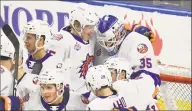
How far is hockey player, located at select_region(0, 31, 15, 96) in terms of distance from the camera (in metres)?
4.07

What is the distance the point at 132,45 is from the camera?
4.29 metres

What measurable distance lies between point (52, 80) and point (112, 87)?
0.31 meters

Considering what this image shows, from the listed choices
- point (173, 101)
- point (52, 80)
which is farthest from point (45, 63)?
point (173, 101)

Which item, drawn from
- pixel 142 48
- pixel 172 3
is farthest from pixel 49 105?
pixel 172 3

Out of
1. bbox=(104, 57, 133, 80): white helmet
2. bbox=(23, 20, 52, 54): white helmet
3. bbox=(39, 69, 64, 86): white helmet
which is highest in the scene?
bbox=(23, 20, 52, 54): white helmet

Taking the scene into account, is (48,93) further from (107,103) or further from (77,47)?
(77,47)

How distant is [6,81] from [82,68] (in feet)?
1.87

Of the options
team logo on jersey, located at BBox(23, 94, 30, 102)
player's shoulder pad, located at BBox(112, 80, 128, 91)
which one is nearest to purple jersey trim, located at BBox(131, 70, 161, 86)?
player's shoulder pad, located at BBox(112, 80, 128, 91)

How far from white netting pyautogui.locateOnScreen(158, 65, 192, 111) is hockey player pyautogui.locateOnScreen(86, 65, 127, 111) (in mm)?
911

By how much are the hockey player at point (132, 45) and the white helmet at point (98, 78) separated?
1.27ft

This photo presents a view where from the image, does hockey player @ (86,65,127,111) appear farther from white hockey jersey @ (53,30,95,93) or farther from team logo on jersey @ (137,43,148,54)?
white hockey jersey @ (53,30,95,93)

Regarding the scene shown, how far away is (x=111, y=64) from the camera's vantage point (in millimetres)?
4055

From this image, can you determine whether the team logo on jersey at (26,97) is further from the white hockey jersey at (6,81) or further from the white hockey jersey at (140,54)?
the white hockey jersey at (140,54)

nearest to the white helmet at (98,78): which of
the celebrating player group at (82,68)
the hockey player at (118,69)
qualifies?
the celebrating player group at (82,68)
